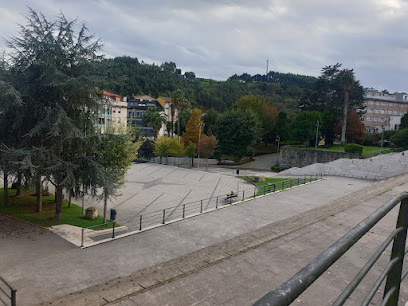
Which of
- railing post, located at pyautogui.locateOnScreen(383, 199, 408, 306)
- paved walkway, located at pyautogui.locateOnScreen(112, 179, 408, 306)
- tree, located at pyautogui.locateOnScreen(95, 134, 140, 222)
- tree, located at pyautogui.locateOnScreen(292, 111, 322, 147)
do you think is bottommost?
paved walkway, located at pyautogui.locateOnScreen(112, 179, 408, 306)

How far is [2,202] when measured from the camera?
2183 centimetres

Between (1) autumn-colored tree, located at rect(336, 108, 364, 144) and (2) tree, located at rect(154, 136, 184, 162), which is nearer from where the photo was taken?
(2) tree, located at rect(154, 136, 184, 162)

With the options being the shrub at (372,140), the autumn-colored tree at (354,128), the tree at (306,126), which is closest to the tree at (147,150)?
the tree at (306,126)

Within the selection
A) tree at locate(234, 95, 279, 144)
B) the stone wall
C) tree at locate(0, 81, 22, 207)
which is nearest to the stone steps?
the stone wall

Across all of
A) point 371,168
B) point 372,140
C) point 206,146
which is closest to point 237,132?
point 206,146

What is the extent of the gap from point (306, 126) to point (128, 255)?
176 feet

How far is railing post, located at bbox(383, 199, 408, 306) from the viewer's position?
1.69m

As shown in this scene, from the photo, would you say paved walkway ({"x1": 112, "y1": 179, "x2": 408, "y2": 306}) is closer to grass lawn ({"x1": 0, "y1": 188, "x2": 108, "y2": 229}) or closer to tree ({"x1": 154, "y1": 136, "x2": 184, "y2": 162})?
grass lawn ({"x1": 0, "y1": 188, "x2": 108, "y2": 229})

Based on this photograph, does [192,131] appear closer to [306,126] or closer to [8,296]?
[306,126]

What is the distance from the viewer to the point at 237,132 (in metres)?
54.7

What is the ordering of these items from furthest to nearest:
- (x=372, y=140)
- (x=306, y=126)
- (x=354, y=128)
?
(x=354, y=128) → (x=372, y=140) → (x=306, y=126)

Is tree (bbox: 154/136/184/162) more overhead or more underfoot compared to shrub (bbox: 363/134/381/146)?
more underfoot

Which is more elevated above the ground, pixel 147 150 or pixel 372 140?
pixel 372 140

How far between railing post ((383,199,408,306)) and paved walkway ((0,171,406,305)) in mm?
6719
